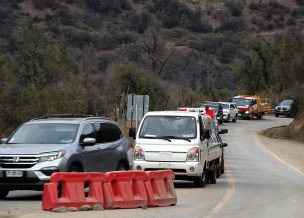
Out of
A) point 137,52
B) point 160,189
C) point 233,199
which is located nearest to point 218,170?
point 233,199

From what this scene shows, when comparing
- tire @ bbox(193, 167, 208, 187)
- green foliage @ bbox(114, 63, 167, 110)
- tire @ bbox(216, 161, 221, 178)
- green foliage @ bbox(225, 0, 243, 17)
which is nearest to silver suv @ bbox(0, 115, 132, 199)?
tire @ bbox(193, 167, 208, 187)

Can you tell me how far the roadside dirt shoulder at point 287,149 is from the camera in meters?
36.7

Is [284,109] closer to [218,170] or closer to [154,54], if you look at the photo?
[154,54]

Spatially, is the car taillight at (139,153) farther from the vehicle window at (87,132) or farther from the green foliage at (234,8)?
the green foliage at (234,8)

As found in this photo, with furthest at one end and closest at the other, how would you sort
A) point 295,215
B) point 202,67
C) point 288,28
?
point 288,28 < point 202,67 < point 295,215

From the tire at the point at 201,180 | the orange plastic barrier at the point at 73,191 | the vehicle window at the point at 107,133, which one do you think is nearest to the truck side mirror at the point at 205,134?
the tire at the point at 201,180

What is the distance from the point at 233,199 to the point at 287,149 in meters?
29.6

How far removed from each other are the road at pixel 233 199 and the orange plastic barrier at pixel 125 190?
23 cm

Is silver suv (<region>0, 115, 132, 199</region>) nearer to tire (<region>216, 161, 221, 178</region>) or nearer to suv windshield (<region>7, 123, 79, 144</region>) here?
suv windshield (<region>7, 123, 79, 144</region>)

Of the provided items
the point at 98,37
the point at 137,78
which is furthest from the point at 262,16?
the point at 137,78

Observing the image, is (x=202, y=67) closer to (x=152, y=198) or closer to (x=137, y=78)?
(x=137, y=78)

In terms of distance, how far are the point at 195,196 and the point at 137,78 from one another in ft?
116

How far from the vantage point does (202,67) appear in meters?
97.8

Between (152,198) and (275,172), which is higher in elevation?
(152,198)
